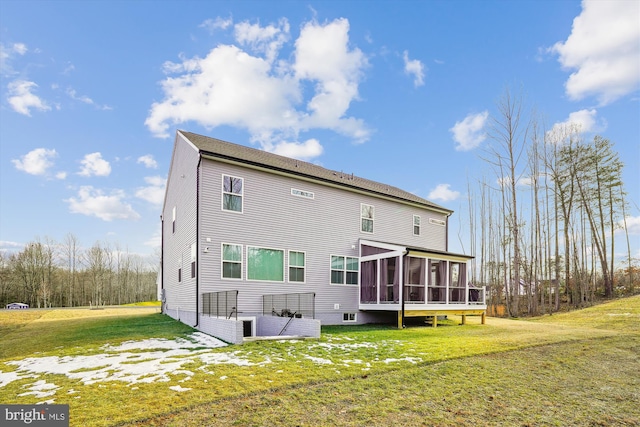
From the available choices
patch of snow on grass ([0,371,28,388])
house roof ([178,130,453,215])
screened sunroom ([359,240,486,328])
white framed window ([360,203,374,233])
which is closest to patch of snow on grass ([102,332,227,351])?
patch of snow on grass ([0,371,28,388])

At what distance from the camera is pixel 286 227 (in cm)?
1428

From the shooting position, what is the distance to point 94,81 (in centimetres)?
1548

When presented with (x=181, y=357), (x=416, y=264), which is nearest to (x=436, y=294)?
(x=416, y=264)

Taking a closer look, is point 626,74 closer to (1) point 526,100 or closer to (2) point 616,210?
(1) point 526,100

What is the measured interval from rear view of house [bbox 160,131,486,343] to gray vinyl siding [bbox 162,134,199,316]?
0.17 ft

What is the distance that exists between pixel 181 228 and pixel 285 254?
4763 millimetres

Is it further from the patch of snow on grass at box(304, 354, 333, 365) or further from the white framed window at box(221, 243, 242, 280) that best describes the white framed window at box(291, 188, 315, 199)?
the patch of snow on grass at box(304, 354, 333, 365)

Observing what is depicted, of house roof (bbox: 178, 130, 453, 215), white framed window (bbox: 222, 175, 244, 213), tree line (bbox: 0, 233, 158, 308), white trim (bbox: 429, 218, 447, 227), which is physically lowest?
tree line (bbox: 0, 233, 158, 308)

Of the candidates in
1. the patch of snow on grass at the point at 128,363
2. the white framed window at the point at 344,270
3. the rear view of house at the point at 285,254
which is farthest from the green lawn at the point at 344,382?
the white framed window at the point at 344,270

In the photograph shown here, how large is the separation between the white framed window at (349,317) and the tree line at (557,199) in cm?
1172

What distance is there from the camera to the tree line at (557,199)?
22688 millimetres

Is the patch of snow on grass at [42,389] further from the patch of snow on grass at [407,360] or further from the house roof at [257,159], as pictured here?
the house roof at [257,159]

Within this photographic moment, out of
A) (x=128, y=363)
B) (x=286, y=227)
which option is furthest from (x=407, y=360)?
(x=286, y=227)

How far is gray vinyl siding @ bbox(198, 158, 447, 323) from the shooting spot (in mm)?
12602
